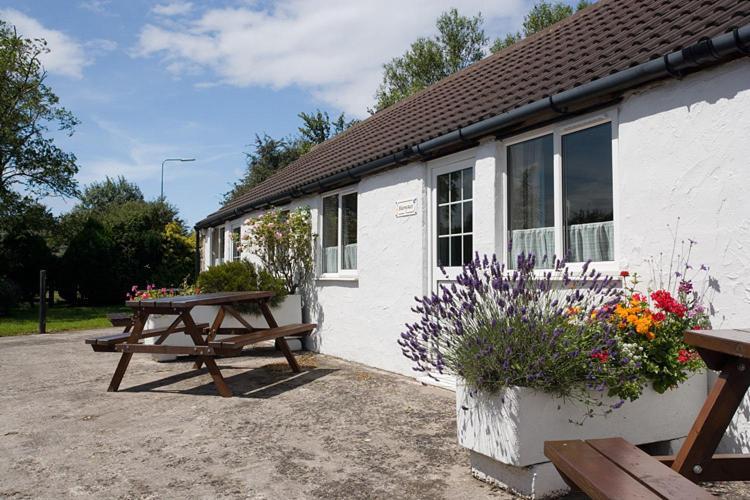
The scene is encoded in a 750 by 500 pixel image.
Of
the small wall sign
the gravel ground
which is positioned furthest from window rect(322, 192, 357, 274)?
the gravel ground

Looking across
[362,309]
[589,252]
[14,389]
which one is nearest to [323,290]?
[362,309]

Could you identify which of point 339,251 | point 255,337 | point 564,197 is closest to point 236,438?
point 255,337

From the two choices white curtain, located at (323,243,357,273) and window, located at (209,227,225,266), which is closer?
white curtain, located at (323,243,357,273)

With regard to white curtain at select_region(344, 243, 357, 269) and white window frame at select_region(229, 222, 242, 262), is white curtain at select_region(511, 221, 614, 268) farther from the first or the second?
white window frame at select_region(229, 222, 242, 262)

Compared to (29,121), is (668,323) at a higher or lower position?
lower

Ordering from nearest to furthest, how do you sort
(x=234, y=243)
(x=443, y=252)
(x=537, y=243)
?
(x=537, y=243) → (x=443, y=252) → (x=234, y=243)

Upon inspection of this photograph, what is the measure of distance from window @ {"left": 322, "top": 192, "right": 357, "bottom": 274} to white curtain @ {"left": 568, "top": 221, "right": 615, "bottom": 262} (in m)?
4.39

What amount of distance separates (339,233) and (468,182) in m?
3.25

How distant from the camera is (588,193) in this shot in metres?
5.16

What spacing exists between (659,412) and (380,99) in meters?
32.3

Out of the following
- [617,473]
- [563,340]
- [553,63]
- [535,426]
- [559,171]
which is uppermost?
[553,63]

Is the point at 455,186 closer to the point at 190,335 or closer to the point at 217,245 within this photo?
the point at 190,335

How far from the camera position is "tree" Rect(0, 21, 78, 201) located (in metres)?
21.2

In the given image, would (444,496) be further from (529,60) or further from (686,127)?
(529,60)
